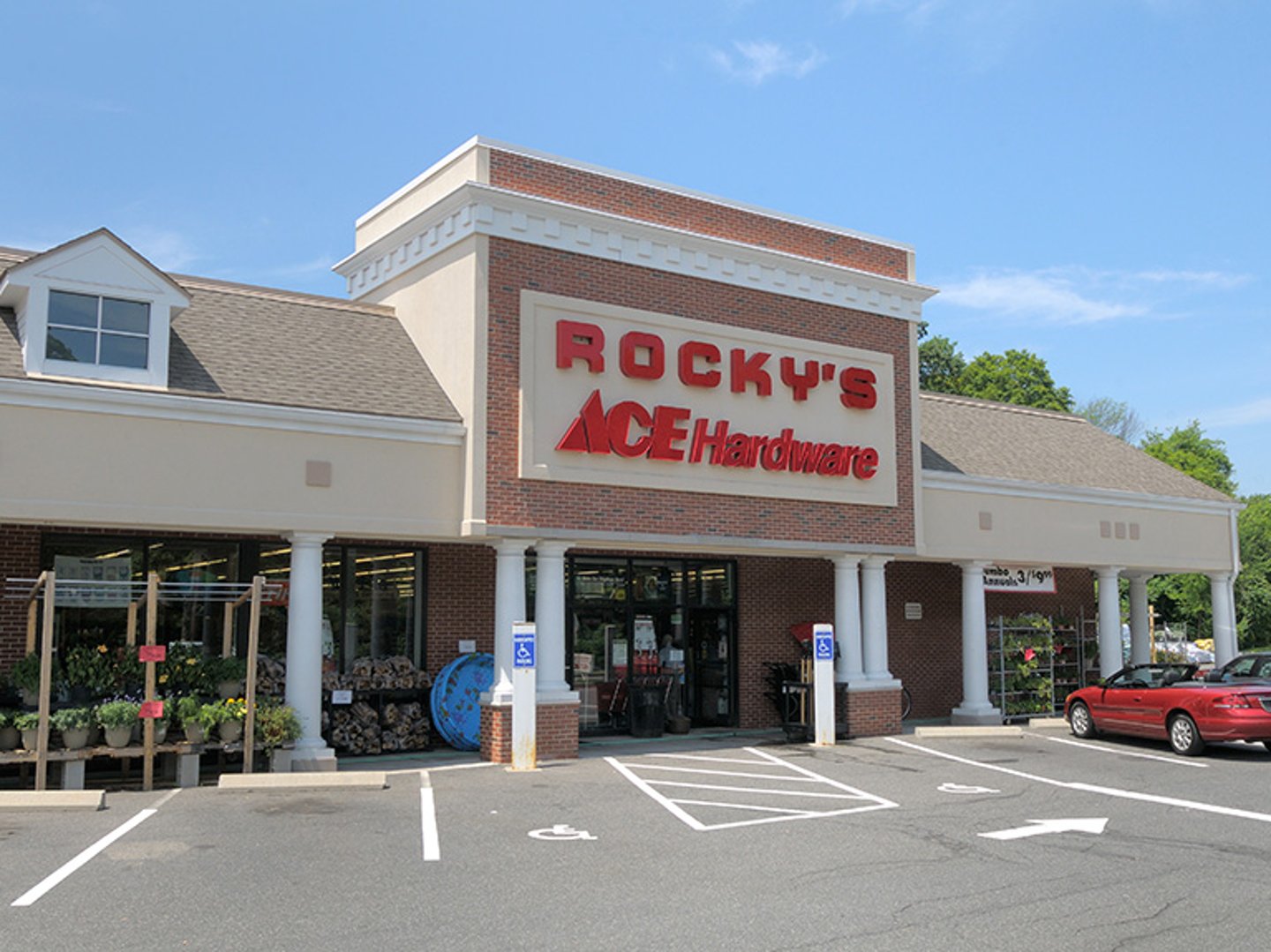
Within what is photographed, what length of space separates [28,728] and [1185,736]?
1567cm

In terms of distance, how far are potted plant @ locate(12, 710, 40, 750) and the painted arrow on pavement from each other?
1034 centimetres

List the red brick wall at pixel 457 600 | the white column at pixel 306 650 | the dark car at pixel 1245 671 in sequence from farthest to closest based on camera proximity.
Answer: the dark car at pixel 1245 671, the red brick wall at pixel 457 600, the white column at pixel 306 650

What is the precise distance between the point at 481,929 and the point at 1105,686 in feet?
50.7

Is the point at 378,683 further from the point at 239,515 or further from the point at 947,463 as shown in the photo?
the point at 947,463

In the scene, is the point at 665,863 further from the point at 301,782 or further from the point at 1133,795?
the point at 1133,795

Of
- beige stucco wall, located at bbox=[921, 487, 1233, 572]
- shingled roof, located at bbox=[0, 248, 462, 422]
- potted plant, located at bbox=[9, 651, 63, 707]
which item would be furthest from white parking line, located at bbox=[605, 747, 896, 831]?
potted plant, located at bbox=[9, 651, 63, 707]

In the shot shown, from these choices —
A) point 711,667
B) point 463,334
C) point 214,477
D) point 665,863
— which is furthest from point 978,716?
point 214,477

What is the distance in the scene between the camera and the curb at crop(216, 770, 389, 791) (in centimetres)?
1428

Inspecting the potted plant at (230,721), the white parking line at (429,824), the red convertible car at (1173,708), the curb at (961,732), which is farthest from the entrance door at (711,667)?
the potted plant at (230,721)

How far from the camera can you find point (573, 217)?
18.3m

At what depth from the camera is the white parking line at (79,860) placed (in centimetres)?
875

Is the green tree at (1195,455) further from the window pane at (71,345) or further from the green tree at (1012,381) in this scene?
the window pane at (71,345)

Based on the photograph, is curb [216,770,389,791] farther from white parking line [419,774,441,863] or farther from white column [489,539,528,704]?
white column [489,539,528,704]

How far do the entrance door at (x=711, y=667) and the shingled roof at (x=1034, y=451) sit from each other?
16.0 feet
